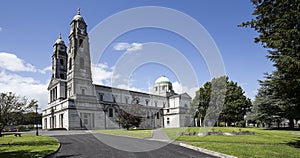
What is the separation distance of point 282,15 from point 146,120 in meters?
67.3

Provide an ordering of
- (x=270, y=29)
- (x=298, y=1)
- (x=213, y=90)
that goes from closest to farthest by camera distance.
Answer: (x=298, y=1), (x=270, y=29), (x=213, y=90)

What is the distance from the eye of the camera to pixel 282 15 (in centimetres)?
1437

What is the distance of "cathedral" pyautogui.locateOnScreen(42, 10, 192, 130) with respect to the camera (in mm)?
56625

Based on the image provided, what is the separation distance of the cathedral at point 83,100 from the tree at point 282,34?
32.8 metres

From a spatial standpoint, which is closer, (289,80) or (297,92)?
(289,80)

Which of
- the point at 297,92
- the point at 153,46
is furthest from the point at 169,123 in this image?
the point at 297,92

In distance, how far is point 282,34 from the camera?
14.0 metres

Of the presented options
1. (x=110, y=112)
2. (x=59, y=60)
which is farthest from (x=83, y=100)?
(x=59, y=60)

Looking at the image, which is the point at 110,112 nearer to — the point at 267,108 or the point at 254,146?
the point at 267,108

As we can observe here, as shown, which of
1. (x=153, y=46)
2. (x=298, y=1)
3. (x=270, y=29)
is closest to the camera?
(x=298, y=1)

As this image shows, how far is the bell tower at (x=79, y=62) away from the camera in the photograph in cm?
6088

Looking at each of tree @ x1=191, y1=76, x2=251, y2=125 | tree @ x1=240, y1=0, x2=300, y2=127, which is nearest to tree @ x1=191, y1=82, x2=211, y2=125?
tree @ x1=191, y1=76, x2=251, y2=125

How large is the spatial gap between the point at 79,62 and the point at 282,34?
55664 millimetres

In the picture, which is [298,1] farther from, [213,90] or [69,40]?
[69,40]
